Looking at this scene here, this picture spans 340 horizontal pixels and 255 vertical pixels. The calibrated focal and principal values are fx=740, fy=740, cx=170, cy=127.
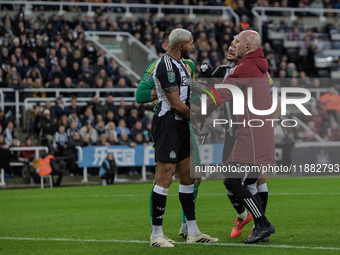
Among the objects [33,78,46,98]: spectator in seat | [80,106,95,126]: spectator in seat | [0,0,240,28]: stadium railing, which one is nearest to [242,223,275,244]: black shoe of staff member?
[80,106,95,126]: spectator in seat

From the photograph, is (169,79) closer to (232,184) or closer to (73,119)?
(232,184)

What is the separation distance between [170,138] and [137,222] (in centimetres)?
307

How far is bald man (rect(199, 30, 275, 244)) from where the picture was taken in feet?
27.0

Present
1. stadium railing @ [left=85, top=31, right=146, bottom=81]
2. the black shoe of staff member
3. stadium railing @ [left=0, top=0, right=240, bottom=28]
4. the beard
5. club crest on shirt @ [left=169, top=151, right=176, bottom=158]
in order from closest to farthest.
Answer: the black shoe of staff member, club crest on shirt @ [left=169, top=151, right=176, bottom=158], the beard, stadium railing @ [left=85, top=31, right=146, bottom=81], stadium railing @ [left=0, top=0, right=240, bottom=28]

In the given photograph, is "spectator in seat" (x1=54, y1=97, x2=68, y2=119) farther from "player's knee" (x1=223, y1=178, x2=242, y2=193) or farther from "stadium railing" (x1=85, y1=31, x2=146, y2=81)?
"player's knee" (x1=223, y1=178, x2=242, y2=193)

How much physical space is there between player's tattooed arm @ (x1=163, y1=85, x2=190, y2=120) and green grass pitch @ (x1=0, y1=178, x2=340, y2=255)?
1.52 m

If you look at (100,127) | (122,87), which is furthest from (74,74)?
(100,127)

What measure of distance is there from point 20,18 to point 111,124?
567cm

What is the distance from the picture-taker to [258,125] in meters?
8.28

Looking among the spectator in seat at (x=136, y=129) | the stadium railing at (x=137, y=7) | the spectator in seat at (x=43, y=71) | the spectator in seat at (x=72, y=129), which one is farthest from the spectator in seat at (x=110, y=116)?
the stadium railing at (x=137, y=7)

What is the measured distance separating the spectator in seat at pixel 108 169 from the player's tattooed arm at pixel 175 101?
13.9m

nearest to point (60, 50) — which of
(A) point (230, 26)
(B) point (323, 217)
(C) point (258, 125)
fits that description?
(A) point (230, 26)

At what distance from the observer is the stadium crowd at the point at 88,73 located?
2291 cm

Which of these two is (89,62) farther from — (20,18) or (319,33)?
(319,33)
